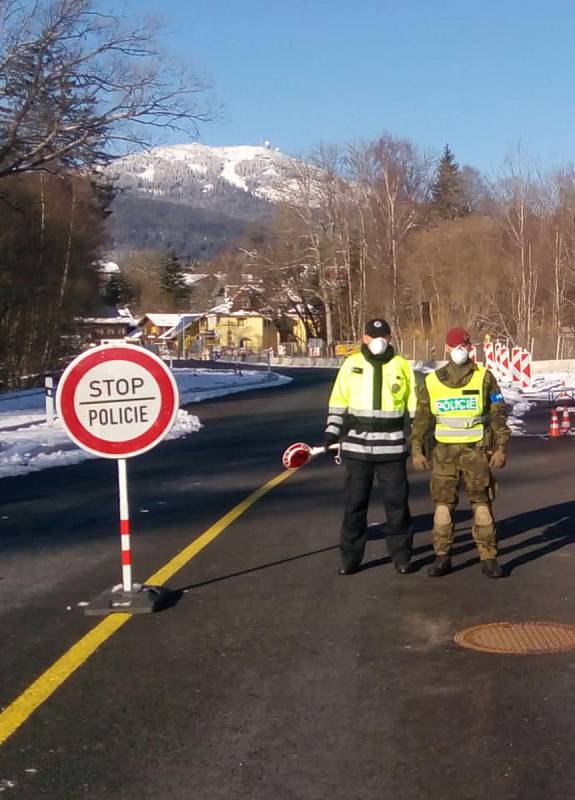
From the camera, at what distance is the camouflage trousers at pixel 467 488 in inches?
315

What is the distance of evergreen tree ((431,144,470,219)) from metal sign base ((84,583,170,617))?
8109 centimetres

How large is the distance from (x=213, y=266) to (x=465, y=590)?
141m

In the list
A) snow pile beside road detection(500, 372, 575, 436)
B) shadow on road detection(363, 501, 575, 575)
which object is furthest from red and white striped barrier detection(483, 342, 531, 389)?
shadow on road detection(363, 501, 575, 575)

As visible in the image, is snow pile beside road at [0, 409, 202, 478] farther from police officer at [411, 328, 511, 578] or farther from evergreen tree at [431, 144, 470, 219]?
evergreen tree at [431, 144, 470, 219]

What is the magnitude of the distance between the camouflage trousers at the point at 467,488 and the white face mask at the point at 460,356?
0.61 m

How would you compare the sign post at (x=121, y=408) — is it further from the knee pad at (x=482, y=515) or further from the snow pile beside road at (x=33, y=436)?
the snow pile beside road at (x=33, y=436)

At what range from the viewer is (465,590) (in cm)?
752

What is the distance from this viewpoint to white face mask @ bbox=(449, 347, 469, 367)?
811 centimetres

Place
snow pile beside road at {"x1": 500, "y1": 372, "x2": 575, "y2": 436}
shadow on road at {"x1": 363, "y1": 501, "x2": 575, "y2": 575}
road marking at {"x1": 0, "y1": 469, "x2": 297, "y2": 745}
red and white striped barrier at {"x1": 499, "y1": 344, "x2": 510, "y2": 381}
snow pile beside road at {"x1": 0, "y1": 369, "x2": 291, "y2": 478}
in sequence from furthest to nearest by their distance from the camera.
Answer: red and white striped barrier at {"x1": 499, "y1": 344, "x2": 510, "y2": 381} < snow pile beside road at {"x1": 500, "y1": 372, "x2": 575, "y2": 436} < snow pile beside road at {"x1": 0, "y1": 369, "x2": 291, "y2": 478} < shadow on road at {"x1": 363, "y1": 501, "x2": 575, "y2": 575} < road marking at {"x1": 0, "y1": 469, "x2": 297, "y2": 745}

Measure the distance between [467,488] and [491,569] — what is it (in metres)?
0.61

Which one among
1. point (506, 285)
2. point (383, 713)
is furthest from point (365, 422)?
point (506, 285)

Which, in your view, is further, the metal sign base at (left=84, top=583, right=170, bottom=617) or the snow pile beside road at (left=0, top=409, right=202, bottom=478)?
the snow pile beside road at (left=0, top=409, right=202, bottom=478)

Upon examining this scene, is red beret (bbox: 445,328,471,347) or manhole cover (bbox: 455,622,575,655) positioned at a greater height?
red beret (bbox: 445,328,471,347)

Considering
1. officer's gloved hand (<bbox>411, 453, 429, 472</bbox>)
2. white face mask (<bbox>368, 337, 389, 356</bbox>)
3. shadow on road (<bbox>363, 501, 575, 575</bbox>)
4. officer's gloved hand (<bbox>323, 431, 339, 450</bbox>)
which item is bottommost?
shadow on road (<bbox>363, 501, 575, 575</bbox>)
